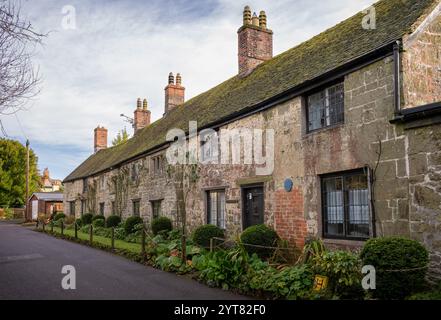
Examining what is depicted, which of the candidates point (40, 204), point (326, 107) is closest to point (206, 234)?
point (326, 107)

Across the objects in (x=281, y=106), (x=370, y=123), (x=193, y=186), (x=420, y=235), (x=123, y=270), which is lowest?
(x=123, y=270)

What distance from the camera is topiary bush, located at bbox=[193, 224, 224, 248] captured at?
13.9 meters

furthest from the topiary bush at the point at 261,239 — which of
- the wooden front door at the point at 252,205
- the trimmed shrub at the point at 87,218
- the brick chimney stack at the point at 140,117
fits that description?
the brick chimney stack at the point at 140,117

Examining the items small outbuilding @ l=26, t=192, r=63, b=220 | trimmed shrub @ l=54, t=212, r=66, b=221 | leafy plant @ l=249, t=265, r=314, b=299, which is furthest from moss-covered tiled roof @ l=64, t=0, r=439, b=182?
small outbuilding @ l=26, t=192, r=63, b=220

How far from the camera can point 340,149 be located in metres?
10.0

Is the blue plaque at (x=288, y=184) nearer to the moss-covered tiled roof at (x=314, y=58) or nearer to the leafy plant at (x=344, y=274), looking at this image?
the moss-covered tiled roof at (x=314, y=58)

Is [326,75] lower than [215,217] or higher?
higher

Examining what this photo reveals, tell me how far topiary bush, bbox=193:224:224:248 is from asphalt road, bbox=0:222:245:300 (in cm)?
238
